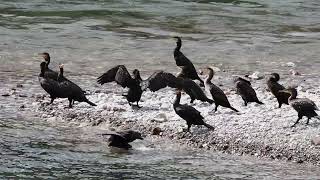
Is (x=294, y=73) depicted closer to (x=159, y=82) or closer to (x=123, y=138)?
(x=159, y=82)

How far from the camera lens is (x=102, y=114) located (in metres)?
12.2

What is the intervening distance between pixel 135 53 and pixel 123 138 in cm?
836

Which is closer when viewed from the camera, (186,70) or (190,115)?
(190,115)

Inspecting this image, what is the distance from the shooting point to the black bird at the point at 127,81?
12445 mm

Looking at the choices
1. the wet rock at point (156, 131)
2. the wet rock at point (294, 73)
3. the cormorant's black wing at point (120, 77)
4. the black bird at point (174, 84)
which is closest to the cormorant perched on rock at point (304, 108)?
the black bird at point (174, 84)

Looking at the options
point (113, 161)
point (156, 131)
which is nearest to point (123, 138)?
point (113, 161)

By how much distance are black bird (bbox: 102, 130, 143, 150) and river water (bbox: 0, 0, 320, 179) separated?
17 cm

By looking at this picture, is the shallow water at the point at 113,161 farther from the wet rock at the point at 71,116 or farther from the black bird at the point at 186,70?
the black bird at the point at 186,70

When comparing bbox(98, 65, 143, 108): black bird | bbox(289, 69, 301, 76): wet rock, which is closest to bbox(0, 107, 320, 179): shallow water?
bbox(98, 65, 143, 108): black bird

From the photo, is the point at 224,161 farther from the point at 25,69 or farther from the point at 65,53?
the point at 65,53

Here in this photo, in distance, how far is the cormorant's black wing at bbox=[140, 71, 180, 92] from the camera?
12570 mm

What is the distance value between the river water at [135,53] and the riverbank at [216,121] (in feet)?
0.90

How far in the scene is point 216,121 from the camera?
37.9 feet

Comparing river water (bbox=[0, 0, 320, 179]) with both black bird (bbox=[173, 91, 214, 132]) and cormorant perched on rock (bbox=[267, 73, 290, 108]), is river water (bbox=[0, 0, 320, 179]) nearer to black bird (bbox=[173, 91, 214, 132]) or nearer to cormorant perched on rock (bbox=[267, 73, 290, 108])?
black bird (bbox=[173, 91, 214, 132])
